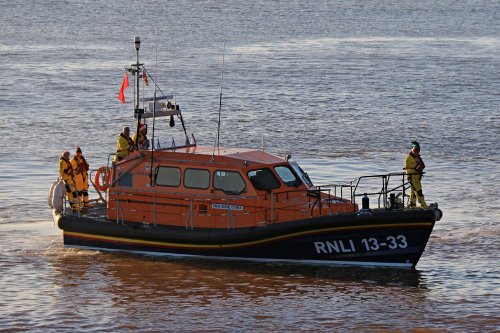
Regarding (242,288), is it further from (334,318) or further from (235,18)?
(235,18)

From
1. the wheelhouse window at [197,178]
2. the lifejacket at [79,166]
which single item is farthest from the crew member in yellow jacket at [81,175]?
the wheelhouse window at [197,178]

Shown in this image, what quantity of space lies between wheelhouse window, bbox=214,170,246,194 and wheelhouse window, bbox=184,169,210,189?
16cm

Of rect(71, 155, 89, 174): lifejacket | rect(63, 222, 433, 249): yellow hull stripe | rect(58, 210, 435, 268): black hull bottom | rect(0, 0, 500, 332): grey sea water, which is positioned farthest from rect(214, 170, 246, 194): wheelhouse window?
rect(71, 155, 89, 174): lifejacket

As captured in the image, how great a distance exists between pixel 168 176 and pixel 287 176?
2029 millimetres

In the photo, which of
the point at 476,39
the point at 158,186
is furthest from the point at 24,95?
the point at 476,39

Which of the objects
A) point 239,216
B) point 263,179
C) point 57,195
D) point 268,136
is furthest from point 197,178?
point 268,136

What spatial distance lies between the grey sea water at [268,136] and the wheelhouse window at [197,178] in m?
1.33

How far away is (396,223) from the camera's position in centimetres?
1828

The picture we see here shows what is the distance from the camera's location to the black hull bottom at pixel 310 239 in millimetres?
18312

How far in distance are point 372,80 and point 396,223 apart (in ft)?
89.6

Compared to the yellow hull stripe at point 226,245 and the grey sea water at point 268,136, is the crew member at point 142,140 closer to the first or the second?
the yellow hull stripe at point 226,245

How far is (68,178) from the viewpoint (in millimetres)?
20734

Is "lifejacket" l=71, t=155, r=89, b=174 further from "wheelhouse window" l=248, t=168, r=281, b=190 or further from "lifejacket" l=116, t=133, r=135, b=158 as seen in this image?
"wheelhouse window" l=248, t=168, r=281, b=190

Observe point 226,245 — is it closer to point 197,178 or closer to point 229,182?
point 229,182
